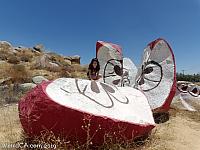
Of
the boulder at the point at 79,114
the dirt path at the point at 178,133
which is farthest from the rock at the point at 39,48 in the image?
the boulder at the point at 79,114

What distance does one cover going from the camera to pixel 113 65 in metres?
9.17

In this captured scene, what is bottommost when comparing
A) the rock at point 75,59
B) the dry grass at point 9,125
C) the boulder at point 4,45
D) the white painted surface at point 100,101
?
the dry grass at point 9,125

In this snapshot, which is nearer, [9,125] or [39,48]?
[9,125]

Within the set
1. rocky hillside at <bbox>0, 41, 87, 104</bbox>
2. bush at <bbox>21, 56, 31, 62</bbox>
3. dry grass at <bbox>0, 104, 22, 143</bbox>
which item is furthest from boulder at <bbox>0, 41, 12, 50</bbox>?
dry grass at <bbox>0, 104, 22, 143</bbox>

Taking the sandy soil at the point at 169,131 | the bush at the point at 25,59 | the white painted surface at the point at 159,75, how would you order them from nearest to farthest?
the sandy soil at the point at 169,131 → the white painted surface at the point at 159,75 → the bush at the point at 25,59

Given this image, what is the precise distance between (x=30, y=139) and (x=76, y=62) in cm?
2676

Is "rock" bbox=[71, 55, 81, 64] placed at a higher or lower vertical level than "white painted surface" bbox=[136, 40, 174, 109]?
higher

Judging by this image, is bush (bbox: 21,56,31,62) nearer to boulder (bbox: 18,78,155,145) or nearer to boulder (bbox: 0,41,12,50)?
boulder (bbox: 0,41,12,50)

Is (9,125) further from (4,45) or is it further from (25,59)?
(4,45)

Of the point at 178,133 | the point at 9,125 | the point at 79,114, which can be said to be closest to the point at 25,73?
the point at 9,125

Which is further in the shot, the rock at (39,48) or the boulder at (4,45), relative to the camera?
the rock at (39,48)

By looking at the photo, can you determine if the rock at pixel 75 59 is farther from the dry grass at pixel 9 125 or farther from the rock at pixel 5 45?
the dry grass at pixel 9 125

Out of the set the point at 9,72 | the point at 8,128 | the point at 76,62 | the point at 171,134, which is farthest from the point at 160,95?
the point at 76,62

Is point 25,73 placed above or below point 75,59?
Result: below
